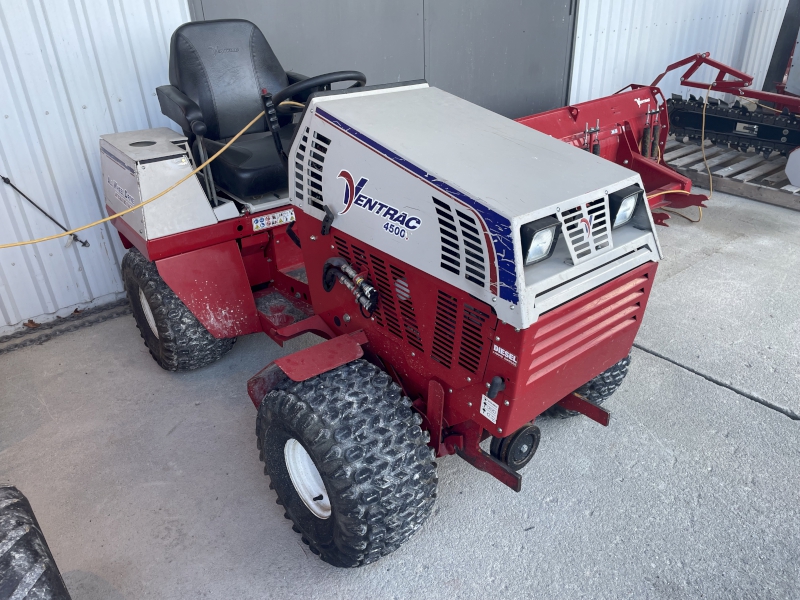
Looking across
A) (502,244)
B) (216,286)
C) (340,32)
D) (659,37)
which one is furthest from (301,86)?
(659,37)

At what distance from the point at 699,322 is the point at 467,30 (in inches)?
106

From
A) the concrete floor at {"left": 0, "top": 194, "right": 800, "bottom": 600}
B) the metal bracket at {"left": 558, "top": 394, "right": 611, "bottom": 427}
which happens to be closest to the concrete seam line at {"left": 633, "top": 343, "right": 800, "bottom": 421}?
the concrete floor at {"left": 0, "top": 194, "right": 800, "bottom": 600}

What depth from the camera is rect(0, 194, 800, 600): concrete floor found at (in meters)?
1.79

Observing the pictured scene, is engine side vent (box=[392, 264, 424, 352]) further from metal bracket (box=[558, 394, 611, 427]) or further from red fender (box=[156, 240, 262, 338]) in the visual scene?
red fender (box=[156, 240, 262, 338])

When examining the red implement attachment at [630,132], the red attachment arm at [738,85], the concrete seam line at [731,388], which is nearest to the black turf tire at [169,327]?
the concrete seam line at [731,388]

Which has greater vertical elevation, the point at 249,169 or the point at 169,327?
the point at 249,169

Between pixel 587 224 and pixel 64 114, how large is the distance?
107 inches

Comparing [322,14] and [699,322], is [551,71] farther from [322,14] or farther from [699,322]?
[699,322]

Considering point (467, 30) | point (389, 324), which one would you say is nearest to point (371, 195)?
point (389, 324)

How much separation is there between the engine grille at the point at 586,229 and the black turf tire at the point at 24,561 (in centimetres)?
137

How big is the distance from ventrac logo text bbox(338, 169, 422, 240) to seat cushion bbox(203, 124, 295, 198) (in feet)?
2.87

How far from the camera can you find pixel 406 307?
170 cm

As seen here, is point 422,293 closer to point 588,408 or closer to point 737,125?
point 588,408

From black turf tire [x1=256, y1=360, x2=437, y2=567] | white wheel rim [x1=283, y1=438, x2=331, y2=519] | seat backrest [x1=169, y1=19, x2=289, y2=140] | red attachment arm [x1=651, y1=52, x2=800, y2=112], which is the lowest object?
white wheel rim [x1=283, y1=438, x2=331, y2=519]
